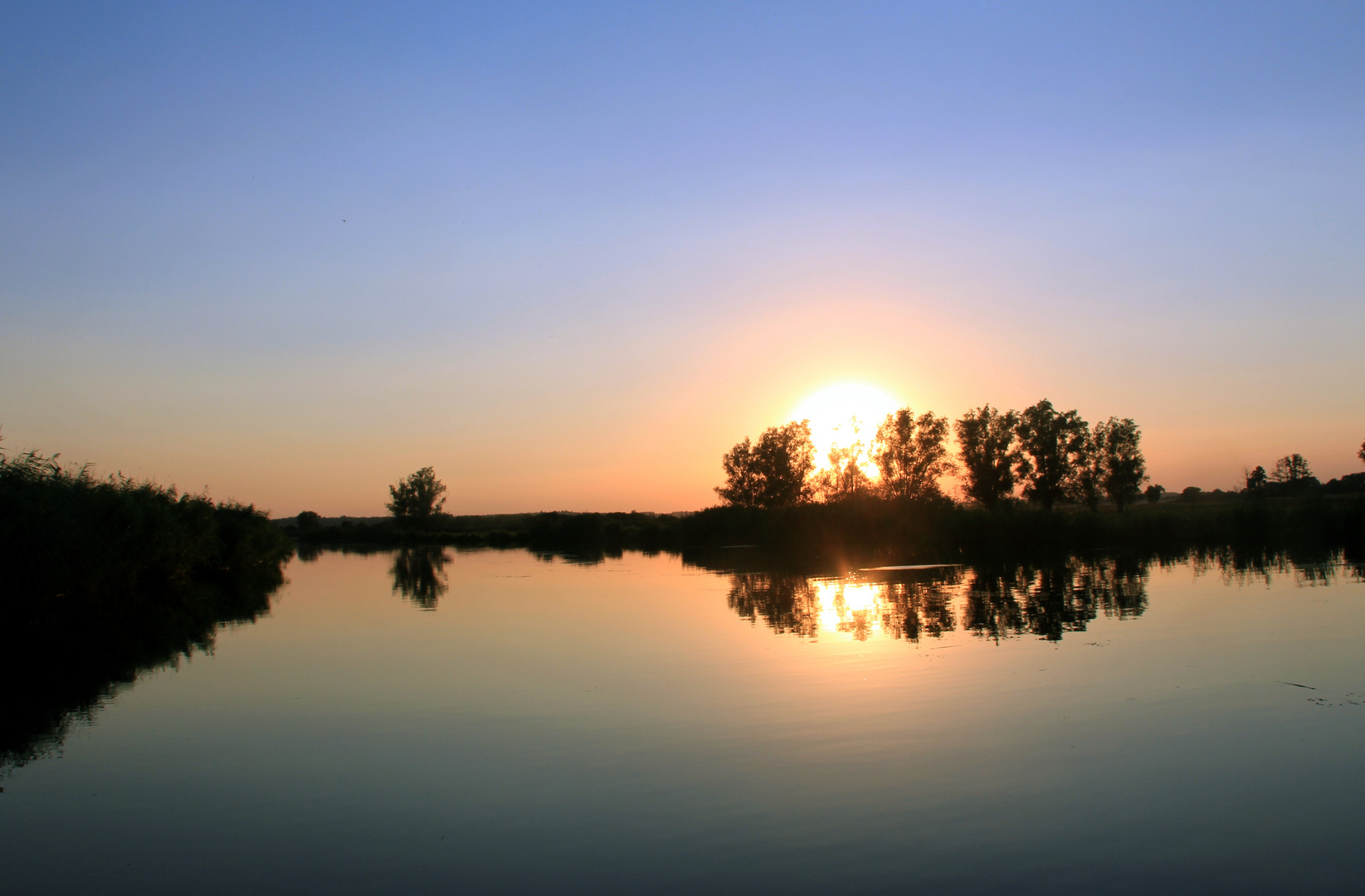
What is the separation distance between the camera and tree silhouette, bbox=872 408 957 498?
77125 millimetres

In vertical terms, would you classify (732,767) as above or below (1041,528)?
below

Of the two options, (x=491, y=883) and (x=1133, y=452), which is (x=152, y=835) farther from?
(x=1133, y=452)

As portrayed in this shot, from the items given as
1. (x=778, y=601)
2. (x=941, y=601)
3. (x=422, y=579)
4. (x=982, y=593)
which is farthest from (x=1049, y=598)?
(x=422, y=579)

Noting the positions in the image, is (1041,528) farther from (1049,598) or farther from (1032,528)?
(1049,598)

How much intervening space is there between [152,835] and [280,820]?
3.02ft

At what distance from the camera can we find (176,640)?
19.0m

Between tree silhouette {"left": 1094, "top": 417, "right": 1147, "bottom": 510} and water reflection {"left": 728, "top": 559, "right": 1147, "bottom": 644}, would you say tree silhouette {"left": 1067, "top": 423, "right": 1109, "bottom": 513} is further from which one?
water reflection {"left": 728, "top": 559, "right": 1147, "bottom": 644}

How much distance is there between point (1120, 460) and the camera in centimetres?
7594

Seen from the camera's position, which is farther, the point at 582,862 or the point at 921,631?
the point at 921,631

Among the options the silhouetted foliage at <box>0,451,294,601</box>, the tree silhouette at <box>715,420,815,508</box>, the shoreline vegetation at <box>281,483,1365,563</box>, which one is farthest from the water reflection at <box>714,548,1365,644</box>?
the tree silhouette at <box>715,420,815,508</box>

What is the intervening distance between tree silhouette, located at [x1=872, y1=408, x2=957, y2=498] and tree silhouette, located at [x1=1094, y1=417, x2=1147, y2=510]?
12.6 meters

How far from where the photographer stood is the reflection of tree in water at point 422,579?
28266 mm

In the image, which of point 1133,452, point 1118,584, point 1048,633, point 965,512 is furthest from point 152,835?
point 1133,452

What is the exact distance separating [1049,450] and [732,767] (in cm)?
7016
